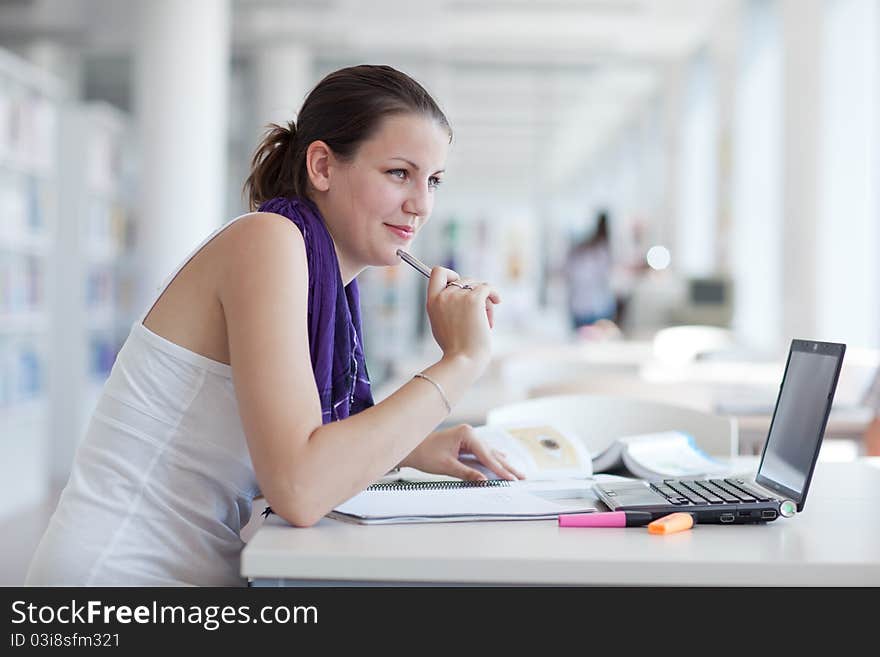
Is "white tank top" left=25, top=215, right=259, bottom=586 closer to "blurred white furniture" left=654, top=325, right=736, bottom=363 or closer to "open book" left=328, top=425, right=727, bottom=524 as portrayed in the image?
Result: "open book" left=328, top=425, right=727, bottom=524

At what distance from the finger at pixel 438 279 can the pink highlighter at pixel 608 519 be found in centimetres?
35

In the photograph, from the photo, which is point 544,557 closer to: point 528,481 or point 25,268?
point 528,481

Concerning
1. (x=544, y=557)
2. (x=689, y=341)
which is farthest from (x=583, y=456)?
(x=689, y=341)

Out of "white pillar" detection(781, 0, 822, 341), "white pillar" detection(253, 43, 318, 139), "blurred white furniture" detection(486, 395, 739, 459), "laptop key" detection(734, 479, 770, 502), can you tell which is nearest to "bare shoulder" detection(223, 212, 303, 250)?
"laptop key" detection(734, 479, 770, 502)

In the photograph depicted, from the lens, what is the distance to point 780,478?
147 centimetres

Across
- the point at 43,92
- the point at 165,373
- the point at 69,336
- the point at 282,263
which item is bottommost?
the point at 69,336

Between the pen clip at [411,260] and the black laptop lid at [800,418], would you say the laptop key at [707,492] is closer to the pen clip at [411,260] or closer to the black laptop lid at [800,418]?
the black laptop lid at [800,418]

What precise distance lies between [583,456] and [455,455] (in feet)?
0.74

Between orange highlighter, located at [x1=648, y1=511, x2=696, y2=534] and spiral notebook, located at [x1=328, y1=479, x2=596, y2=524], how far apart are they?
4.3 inches

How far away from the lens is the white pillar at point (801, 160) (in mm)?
6094

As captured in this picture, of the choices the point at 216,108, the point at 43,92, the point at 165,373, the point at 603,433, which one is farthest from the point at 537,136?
the point at 165,373

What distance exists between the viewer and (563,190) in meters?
22.5

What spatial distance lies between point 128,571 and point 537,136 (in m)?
15.7
